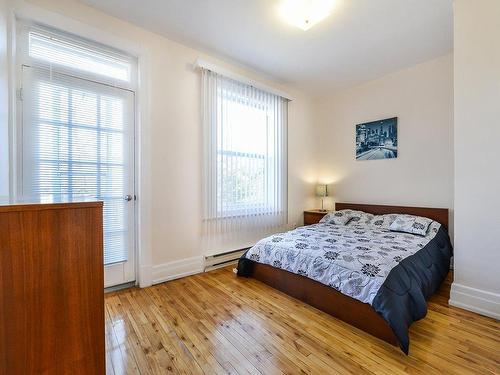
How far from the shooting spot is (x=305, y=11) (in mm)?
2189

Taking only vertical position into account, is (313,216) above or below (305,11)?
below

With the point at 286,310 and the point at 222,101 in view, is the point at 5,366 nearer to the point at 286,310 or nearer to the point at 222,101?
the point at 286,310

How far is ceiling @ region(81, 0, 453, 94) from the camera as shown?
2178mm

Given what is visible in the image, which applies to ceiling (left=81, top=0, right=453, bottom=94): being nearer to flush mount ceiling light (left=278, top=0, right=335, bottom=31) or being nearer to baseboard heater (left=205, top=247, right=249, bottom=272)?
flush mount ceiling light (left=278, top=0, right=335, bottom=31)

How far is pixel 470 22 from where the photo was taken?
206cm

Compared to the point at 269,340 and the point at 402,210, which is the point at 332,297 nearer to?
the point at 269,340

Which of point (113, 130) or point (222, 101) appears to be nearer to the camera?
point (113, 130)

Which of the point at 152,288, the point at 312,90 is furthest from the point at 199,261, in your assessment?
the point at 312,90

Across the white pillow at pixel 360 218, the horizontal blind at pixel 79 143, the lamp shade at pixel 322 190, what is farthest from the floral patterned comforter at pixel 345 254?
the horizontal blind at pixel 79 143

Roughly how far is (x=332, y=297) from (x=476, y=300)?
1.26 m

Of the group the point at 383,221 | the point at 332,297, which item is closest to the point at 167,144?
the point at 332,297

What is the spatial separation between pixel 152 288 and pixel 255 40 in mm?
2970

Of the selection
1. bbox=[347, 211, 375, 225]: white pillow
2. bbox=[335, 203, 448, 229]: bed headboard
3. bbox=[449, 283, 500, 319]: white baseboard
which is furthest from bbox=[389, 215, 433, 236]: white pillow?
bbox=[449, 283, 500, 319]: white baseboard

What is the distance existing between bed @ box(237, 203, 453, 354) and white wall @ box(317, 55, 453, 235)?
0.45 meters
